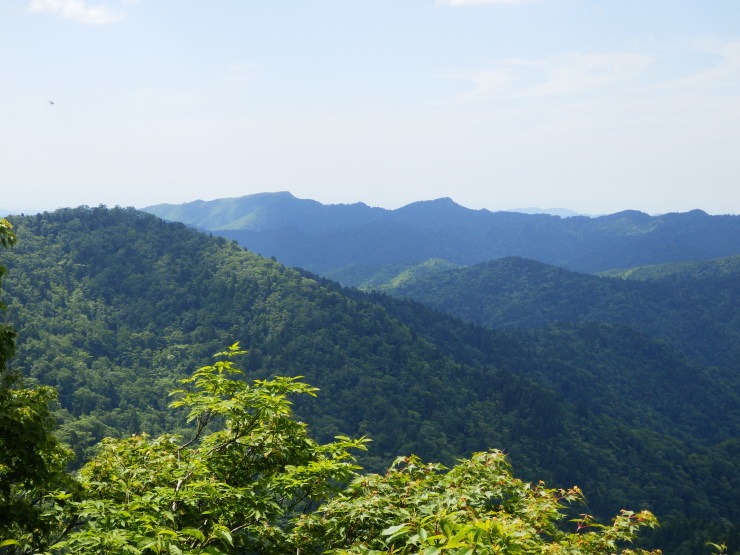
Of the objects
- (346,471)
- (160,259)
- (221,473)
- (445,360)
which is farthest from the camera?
(160,259)

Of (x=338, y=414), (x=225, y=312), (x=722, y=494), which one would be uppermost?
(x=225, y=312)

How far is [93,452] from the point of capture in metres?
90.9

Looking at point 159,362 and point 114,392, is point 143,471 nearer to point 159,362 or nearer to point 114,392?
point 114,392

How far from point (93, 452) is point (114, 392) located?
173 ft

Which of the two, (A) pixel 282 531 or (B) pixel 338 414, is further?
(B) pixel 338 414

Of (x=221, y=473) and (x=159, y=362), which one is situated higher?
(x=221, y=473)

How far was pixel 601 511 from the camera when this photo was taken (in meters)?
136

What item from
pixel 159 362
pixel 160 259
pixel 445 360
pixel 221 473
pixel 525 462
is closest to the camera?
pixel 221 473

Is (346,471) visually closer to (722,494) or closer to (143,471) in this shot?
(143,471)

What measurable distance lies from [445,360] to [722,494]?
81902 mm

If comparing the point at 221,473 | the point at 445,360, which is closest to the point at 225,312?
the point at 445,360

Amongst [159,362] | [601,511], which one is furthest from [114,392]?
[601,511]

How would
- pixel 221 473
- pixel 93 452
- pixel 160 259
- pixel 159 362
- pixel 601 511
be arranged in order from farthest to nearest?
pixel 160 259 → pixel 159 362 → pixel 601 511 → pixel 93 452 → pixel 221 473

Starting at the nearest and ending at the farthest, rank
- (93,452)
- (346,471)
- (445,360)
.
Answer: (346,471) → (93,452) → (445,360)
